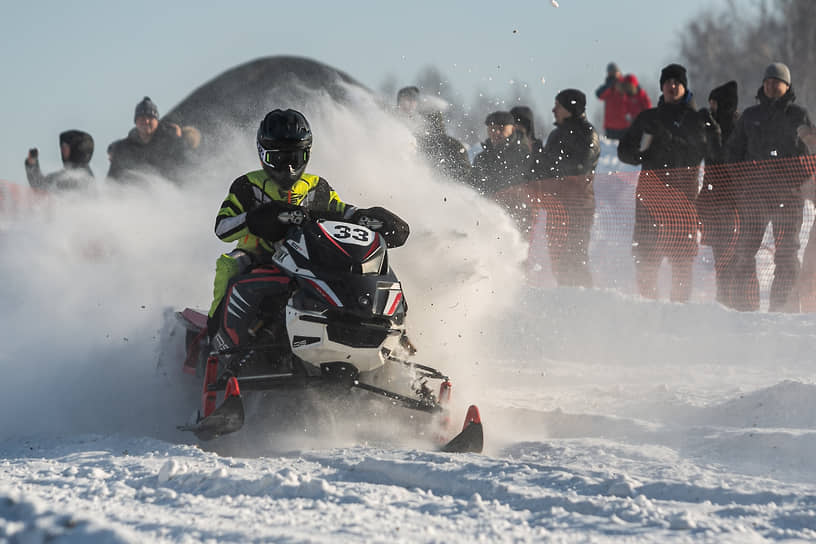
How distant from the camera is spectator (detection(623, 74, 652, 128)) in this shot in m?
19.9

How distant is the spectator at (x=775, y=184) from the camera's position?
966 centimetres

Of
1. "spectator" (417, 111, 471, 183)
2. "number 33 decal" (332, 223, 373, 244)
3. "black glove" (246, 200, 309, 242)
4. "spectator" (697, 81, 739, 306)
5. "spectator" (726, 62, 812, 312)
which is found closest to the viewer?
"number 33 decal" (332, 223, 373, 244)

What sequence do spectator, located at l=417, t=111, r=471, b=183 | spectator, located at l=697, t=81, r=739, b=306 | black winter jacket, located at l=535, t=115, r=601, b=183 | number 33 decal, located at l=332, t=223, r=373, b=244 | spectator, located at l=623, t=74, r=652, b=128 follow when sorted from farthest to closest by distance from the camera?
spectator, located at l=623, t=74, r=652, b=128, black winter jacket, located at l=535, t=115, r=601, b=183, spectator, located at l=697, t=81, r=739, b=306, spectator, located at l=417, t=111, r=471, b=183, number 33 decal, located at l=332, t=223, r=373, b=244

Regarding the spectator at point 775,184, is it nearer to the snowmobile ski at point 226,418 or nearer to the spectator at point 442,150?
the spectator at point 442,150

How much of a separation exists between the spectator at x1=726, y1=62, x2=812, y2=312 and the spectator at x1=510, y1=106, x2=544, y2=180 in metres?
2.00

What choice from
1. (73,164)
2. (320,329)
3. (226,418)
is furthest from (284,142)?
(73,164)

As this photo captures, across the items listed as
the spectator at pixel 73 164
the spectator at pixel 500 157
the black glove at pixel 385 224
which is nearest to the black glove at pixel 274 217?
the black glove at pixel 385 224

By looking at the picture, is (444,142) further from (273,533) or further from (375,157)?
(273,533)

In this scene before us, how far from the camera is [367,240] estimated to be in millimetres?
5539

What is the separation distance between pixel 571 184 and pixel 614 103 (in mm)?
10365

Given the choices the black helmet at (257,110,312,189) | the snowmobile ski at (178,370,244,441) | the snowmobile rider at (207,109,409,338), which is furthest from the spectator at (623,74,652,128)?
the snowmobile ski at (178,370,244,441)

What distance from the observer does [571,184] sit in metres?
10.4

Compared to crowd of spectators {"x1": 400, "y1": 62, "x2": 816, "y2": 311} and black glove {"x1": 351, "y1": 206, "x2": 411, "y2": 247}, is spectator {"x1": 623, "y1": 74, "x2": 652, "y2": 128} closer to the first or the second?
crowd of spectators {"x1": 400, "y1": 62, "x2": 816, "y2": 311}

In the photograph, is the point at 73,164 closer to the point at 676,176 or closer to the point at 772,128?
the point at 676,176
